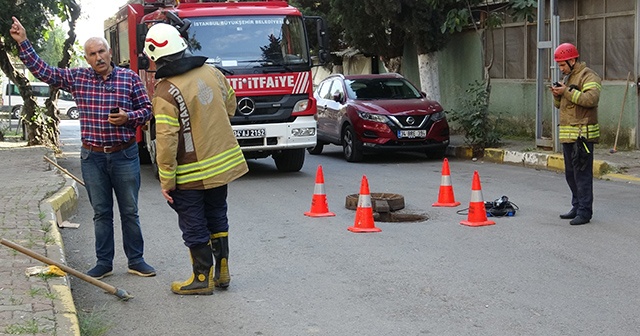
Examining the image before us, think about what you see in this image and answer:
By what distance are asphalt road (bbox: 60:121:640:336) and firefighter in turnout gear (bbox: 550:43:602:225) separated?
0.36 meters

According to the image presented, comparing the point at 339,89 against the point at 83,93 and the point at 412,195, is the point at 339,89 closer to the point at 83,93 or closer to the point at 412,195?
the point at 412,195

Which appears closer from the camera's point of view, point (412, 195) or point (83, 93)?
point (83, 93)

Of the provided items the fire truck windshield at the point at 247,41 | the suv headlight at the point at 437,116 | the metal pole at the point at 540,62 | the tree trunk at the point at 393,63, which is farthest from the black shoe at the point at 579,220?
the tree trunk at the point at 393,63

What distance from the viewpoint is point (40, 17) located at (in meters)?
19.0

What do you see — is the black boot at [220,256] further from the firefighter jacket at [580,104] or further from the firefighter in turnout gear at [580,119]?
the firefighter jacket at [580,104]

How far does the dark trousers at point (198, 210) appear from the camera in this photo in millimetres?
6273

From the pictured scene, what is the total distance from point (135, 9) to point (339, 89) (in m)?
4.31

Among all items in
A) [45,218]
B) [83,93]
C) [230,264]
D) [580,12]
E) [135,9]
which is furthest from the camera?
[580,12]

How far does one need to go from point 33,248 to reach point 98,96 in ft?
4.76

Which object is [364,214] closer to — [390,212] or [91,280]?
[390,212]

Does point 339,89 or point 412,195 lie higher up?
point 339,89

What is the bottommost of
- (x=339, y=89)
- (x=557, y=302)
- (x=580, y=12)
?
(x=557, y=302)

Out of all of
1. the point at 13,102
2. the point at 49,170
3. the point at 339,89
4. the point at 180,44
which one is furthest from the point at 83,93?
the point at 13,102

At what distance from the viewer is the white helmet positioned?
619 centimetres
